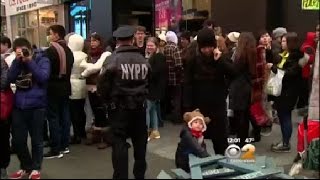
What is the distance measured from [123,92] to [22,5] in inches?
388

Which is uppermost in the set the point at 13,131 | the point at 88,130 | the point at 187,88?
the point at 187,88

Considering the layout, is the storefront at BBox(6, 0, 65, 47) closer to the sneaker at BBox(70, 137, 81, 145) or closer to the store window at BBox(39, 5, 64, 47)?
the store window at BBox(39, 5, 64, 47)

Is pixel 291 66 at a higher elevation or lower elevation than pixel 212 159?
Result: higher

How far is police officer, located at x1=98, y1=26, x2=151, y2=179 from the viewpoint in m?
5.75

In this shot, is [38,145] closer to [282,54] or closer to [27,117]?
[27,117]

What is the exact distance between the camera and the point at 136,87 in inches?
230

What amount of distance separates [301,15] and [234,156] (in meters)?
6.43

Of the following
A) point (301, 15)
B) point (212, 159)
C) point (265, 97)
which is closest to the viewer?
point (212, 159)

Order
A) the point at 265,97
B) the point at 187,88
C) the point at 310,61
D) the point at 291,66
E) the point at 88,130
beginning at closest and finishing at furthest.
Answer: the point at 187,88 < the point at 310,61 < the point at 291,66 < the point at 265,97 < the point at 88,130

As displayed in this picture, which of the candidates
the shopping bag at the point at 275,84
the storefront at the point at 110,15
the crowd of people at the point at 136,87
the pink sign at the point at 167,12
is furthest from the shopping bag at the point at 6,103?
the pink sign at the point at 167,12

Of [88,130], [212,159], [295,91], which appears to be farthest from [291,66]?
[88,130]

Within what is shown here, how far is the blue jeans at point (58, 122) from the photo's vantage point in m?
7.62

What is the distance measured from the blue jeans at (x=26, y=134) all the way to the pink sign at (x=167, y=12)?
25.9 ft

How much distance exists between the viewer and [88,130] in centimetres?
900
